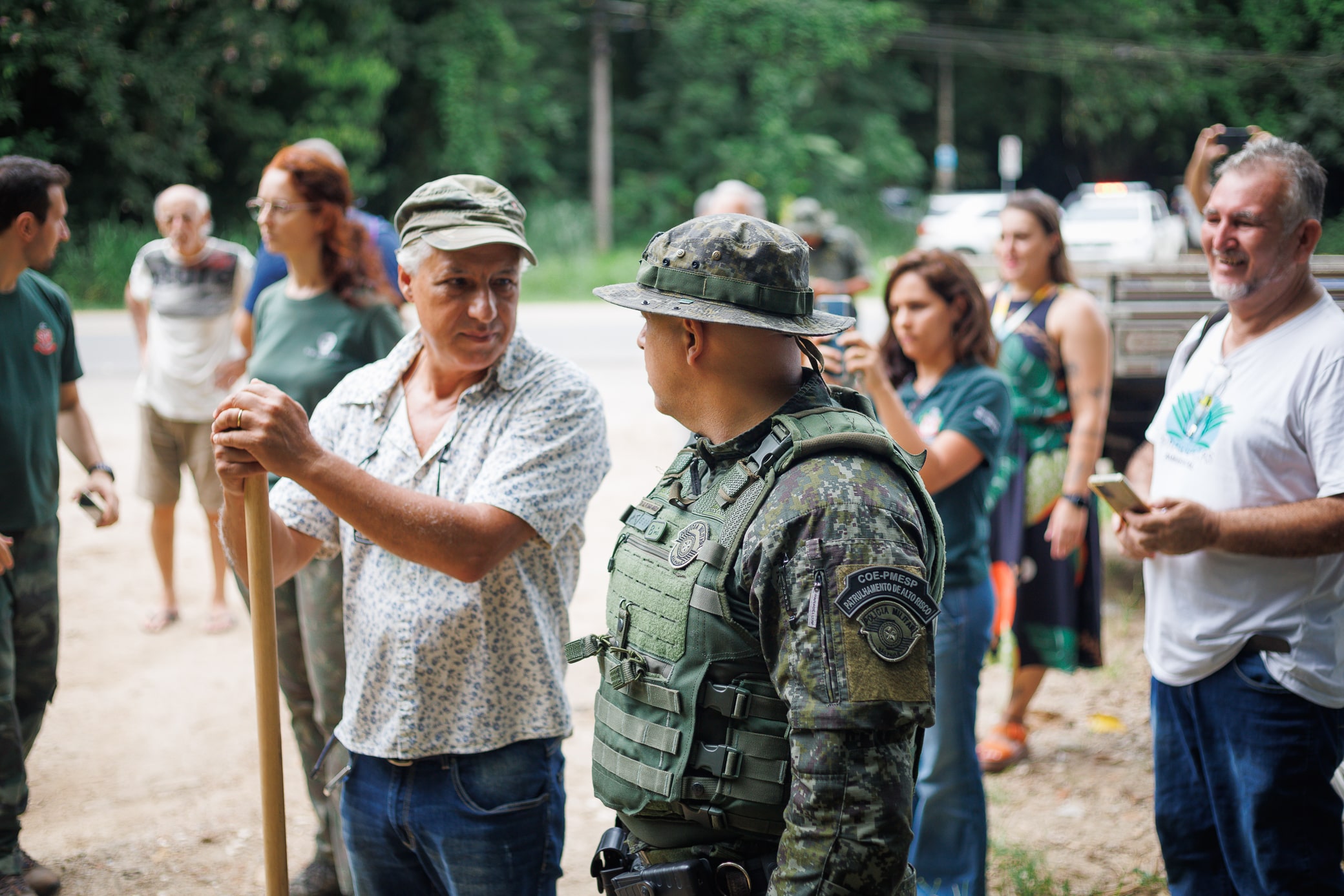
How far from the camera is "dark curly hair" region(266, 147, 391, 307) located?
367cm

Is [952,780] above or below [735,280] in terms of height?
below

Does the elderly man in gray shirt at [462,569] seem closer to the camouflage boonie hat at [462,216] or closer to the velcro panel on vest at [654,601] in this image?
the camouflage boonie hat at [462,216]

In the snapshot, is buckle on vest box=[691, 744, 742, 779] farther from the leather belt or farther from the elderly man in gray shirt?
the leather belt

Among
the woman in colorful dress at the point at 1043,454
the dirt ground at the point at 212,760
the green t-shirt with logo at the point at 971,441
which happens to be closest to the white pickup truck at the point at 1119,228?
the dirt ground at the point at 212,760

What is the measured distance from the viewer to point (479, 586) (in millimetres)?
2242

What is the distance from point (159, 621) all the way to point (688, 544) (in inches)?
203

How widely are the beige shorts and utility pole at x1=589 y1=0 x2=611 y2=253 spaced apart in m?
18.3

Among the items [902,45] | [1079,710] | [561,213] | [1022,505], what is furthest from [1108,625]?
[902,45]

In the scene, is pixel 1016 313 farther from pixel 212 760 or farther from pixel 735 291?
pixel 212 760

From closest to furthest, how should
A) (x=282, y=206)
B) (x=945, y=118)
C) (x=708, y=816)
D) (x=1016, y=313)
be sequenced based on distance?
(x=708, y=816)
(x=282, y=206)
(x=1016, y=313)
(x=945, y=118)

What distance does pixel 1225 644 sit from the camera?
8.57 ft

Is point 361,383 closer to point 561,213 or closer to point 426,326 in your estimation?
point 426,326

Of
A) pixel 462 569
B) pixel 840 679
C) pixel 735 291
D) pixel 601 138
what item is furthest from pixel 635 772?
pixel 601 138

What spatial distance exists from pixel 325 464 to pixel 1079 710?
4.23 meters
